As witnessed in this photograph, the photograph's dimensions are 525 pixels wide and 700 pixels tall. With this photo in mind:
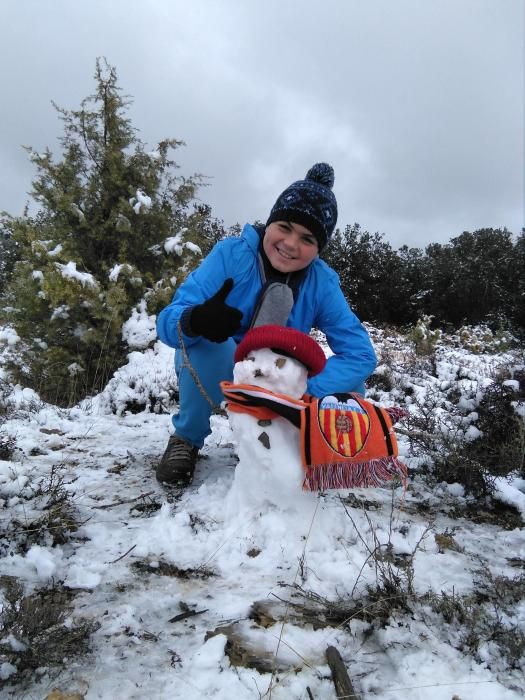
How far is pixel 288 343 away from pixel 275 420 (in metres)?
0.32

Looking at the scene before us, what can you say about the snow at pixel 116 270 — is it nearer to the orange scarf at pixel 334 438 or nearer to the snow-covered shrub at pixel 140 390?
the snow-covered shrub at pixel 140 390

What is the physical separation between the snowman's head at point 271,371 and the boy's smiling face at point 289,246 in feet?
2.30

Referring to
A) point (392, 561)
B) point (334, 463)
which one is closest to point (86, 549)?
point (334, 463)

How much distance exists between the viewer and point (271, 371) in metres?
1.68

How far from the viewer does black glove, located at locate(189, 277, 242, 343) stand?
1.96 metres

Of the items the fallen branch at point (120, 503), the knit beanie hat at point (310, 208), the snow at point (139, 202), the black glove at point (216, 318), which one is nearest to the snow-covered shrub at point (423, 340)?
the snow at point (139, 202)

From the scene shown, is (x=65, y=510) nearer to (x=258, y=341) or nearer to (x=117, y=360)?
(x=258, y=341)

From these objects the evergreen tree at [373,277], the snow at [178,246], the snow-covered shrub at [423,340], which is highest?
the evergreen tree at [373,277]

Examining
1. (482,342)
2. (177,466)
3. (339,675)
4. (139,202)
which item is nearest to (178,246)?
(139,202)

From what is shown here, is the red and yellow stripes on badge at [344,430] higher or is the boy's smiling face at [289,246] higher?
the boy's smiling face at [289,246]

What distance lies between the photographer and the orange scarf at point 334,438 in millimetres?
1603

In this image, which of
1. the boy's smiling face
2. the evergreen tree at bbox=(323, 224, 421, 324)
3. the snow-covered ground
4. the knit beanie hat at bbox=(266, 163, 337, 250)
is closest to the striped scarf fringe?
the snow-covered ground

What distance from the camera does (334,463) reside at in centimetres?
161

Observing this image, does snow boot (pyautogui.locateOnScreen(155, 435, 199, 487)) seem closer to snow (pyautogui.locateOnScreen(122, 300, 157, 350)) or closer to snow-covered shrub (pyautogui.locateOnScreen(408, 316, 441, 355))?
snow (pyautogui.locateOnScreen(122, 300, 157, 350))
